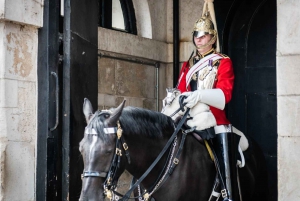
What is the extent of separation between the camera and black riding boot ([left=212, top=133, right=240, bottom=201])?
648 cm

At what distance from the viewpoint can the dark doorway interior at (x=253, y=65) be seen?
9.20 metres

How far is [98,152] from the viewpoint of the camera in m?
5.31

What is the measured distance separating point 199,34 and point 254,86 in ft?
8.50

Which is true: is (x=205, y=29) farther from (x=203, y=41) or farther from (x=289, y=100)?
(x=289, y=100)

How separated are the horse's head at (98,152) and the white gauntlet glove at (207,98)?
116 cm

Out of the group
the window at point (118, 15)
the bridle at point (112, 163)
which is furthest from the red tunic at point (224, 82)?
the window at point (118, 15)

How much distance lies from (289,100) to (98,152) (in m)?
2.14

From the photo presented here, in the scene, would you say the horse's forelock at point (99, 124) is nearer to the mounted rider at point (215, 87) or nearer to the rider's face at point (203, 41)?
the mounted rider at point (215, 87)

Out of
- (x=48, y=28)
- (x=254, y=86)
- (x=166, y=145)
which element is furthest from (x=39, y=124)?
(x=254, y=86)

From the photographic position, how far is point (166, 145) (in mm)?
6039

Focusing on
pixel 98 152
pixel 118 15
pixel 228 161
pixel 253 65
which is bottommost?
pixel 228 161

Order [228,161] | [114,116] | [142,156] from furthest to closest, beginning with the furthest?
1. [228,161]
2. [142,156]
3. [114,116]

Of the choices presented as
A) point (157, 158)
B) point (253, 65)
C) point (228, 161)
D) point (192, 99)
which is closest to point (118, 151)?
point (157, 158)

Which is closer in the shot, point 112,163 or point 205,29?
point 112,163
